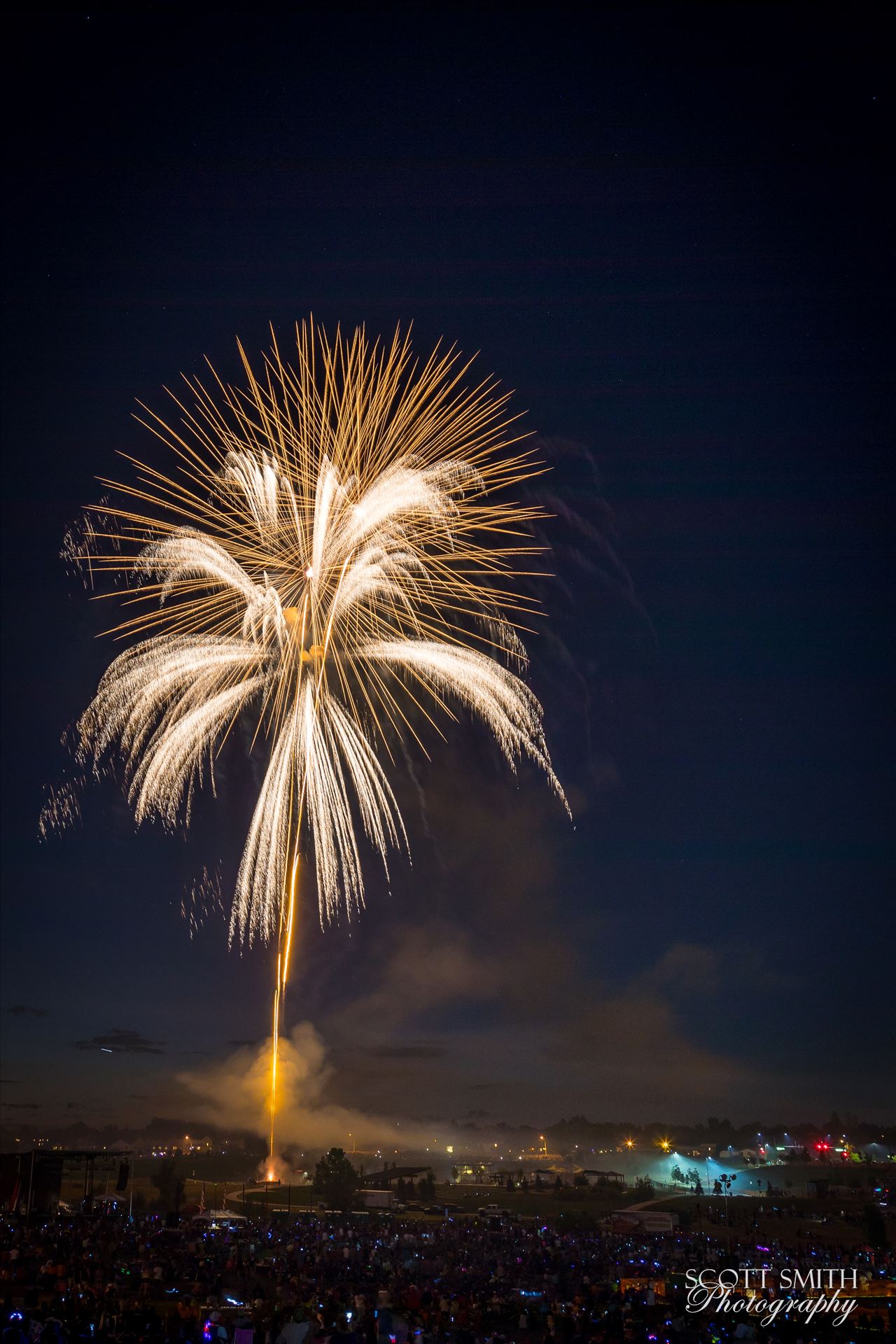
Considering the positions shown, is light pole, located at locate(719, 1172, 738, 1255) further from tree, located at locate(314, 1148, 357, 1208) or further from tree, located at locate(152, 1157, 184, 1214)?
tree, located at locate(152, 1157, 184, 1214)

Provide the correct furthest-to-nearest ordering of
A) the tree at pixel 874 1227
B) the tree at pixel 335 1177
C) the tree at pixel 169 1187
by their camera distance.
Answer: the tree at pixel 335 1177 < the tree at pixel 169 1187 < the tree at pixel 874 1227

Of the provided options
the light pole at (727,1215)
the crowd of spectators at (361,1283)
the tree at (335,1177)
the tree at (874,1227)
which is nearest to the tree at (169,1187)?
the tree at (335,1177)

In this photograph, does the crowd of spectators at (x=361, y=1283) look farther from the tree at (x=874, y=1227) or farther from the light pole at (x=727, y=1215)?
the tree at (x=874, y=1227)

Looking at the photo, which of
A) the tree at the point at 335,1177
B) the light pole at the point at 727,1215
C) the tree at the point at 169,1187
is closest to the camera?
the light pole at the point at 727,1215

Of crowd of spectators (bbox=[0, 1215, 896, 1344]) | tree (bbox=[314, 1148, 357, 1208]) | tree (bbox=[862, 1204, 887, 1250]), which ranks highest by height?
crowd of spectators (bbox=[0, 1215, 896, 1344])

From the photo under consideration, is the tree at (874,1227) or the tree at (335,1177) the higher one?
the tree at (874,1227)

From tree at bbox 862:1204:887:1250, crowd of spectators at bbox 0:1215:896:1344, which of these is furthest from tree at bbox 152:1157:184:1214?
tree at bbox 862:1204:887:1250

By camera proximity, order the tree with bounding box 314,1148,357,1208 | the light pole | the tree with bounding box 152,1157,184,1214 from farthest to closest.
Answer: the tree with bounding box 314,1148,357,1208
the tree with bounding box 152,1157,184,1214
the light pole

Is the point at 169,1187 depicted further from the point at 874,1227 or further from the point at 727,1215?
the point at 874,1227
